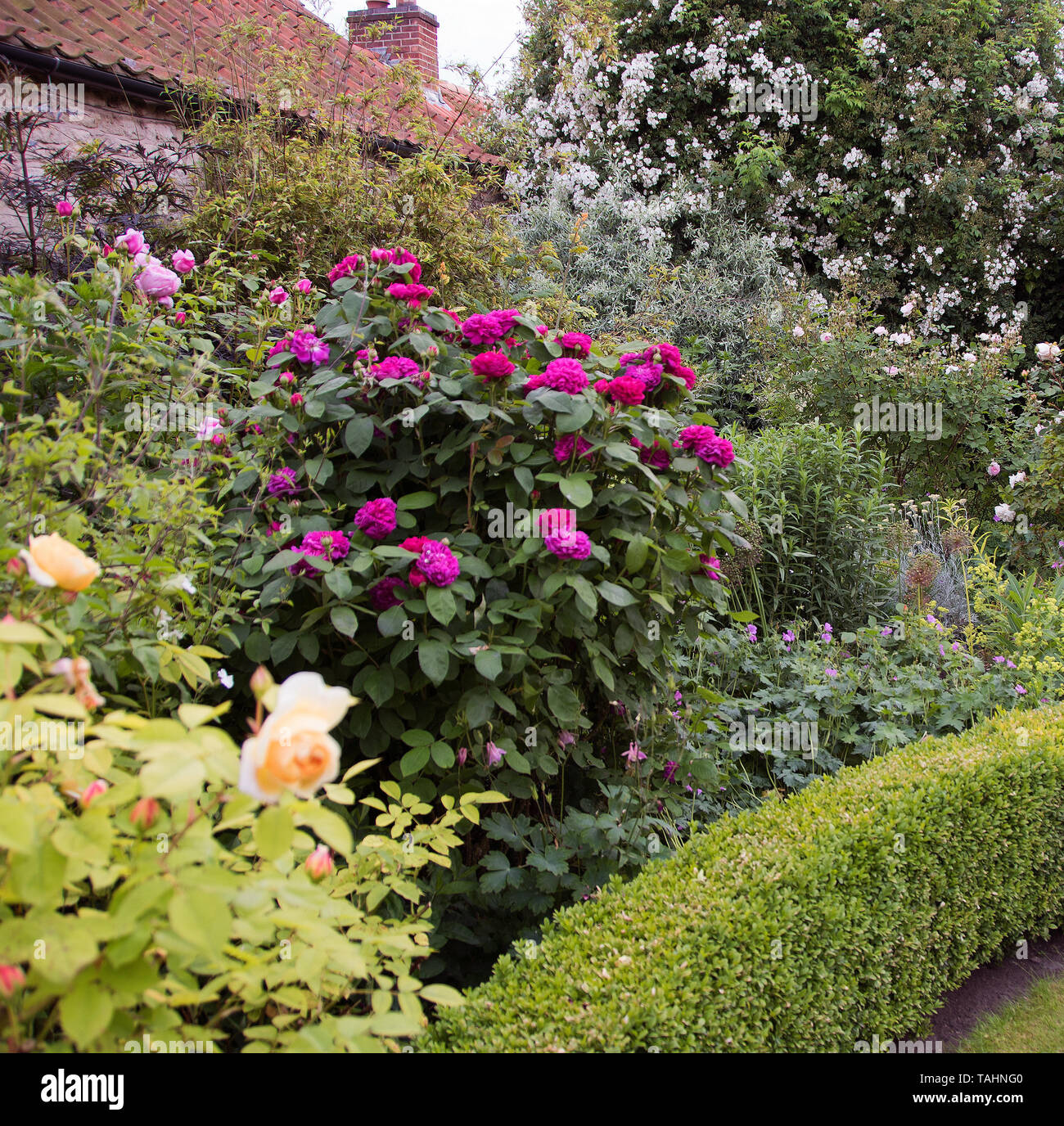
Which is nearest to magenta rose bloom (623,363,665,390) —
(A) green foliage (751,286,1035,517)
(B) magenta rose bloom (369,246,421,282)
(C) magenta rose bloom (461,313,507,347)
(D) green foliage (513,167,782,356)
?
(C) magenta rose bloom (461,313,507,347)

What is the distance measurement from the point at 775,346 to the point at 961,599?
11.5ft

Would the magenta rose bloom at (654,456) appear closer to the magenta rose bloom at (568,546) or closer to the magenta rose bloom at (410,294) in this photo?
the magenta rose bloom at (568,546)

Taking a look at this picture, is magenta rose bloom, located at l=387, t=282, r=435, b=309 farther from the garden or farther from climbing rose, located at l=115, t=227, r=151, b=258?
climbing rose, located at l=115, t=227, r=151, b=258

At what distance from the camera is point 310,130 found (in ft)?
19.7

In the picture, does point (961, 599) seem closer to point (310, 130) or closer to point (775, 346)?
point (775, 346)

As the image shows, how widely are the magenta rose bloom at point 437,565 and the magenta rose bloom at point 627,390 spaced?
26.2 inches

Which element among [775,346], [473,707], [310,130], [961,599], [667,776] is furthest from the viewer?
[775,346]

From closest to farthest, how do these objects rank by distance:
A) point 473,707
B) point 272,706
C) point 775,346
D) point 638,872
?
point 272,706
point 473,707
point 638,872
point 775,346

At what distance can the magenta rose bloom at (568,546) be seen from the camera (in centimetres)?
227

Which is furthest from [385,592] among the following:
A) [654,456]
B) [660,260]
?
[660,260]

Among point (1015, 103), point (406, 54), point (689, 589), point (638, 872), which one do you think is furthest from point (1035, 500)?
point (406, 54)

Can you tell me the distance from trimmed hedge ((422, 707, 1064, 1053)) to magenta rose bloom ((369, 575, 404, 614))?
930 millimetres

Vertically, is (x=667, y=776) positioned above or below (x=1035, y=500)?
below

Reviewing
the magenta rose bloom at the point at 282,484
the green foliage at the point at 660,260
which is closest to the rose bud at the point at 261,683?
the magenta rose bloom at the point at 282,484
